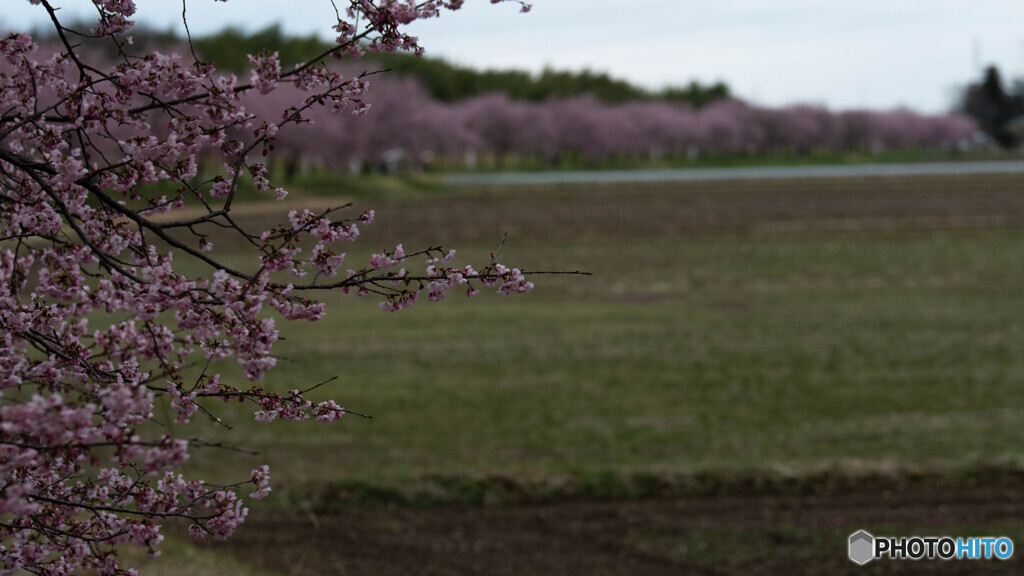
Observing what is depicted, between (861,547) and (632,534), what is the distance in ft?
6.98

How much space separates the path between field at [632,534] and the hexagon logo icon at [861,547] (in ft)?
0.33

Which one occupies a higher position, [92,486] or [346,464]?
[92,486]

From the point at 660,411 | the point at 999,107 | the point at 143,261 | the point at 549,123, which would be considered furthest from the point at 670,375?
the point at 999,107

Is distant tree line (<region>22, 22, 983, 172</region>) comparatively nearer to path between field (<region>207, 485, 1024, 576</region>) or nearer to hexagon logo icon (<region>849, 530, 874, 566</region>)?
path between field (<region>207, 485, 1024, 576</region>)

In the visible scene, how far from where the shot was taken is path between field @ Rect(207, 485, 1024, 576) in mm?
9727

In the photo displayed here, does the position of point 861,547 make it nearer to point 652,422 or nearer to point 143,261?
point 652,422

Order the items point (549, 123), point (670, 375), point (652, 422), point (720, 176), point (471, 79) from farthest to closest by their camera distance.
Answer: point (471, 79), point (549, 123), point (720, 176), point (670, 375), point (652, 422)

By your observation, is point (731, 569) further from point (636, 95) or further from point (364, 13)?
point (636, 95)

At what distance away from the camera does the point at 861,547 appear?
9898mm

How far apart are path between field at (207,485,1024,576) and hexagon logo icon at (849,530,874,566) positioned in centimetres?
10

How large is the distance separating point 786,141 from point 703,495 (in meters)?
149

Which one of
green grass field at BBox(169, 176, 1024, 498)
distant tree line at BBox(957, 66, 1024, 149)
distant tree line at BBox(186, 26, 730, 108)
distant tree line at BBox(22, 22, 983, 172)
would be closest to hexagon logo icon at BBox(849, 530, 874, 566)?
green grass field at BBox(169, 176, 1024, 498)

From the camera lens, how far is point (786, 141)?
154m

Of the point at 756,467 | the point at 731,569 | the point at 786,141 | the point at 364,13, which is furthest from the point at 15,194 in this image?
the point at 786,141
